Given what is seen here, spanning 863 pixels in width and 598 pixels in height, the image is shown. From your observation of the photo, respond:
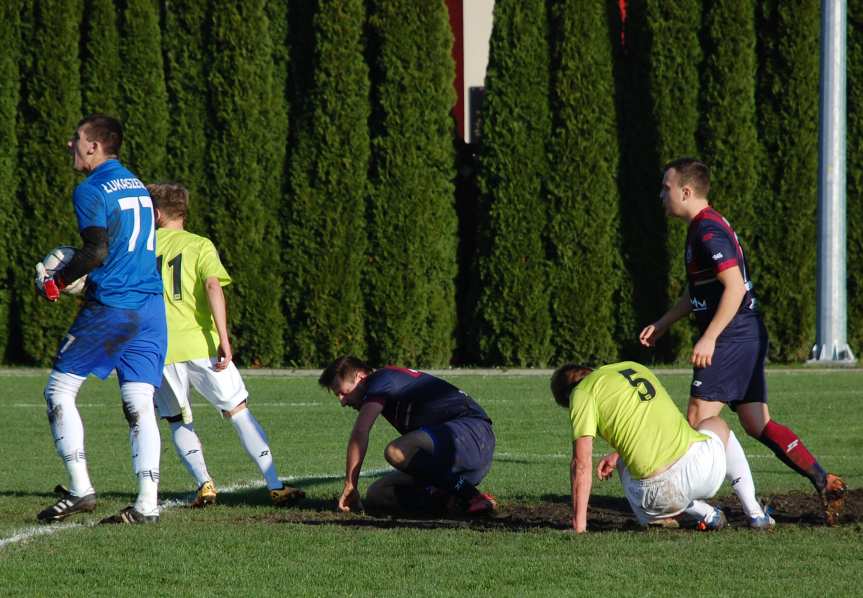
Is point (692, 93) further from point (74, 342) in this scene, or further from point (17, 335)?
point (74, 342)

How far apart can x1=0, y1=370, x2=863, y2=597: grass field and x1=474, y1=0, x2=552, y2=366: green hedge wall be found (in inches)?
286

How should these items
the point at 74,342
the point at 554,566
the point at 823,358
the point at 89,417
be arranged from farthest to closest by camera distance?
1. the point at 823,358
2. the point at 89,417
3. the point at 74,342
4. the point at 554,566

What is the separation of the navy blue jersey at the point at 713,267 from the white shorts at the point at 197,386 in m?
2.80

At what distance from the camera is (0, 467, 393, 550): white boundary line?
674cm

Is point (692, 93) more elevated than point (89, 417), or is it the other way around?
point (692, 93)

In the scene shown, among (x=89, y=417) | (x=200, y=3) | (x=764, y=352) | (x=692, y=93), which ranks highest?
(x=200, y=3)

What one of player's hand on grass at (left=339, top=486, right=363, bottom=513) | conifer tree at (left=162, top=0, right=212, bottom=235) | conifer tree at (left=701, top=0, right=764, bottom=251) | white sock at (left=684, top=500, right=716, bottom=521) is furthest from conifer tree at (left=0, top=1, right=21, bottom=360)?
white sock at (left=684, top=500, right=716, bottom=521)

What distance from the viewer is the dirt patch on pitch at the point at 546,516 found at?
7129 millimetres

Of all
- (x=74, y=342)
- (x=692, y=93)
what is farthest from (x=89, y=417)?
(x=692, y=93)

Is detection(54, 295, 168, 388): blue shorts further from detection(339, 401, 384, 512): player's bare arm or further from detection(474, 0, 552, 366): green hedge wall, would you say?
detection(474, 0, 552, 366): green hedge wall

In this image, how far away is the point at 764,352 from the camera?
7.30m

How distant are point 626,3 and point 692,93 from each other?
5.53 feet

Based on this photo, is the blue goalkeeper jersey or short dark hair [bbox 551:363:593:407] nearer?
short dark hair [bbox 551:363:593:407]

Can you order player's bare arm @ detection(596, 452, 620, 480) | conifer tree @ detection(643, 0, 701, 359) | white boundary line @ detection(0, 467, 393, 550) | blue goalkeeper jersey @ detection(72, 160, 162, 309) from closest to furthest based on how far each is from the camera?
player's bare arm @ detection(596, 452, 620, 480) → white boundary line @ detection(0, 467, 393, 550) → blue goalkeeper jersey @ detection(72, 160, 162, 309) → conifer tree @ detection(643, 0, 701, 359)
